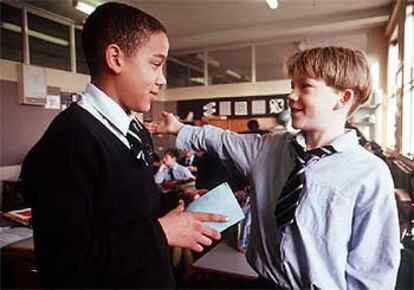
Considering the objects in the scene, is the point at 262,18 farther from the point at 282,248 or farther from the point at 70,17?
the point at 282,248

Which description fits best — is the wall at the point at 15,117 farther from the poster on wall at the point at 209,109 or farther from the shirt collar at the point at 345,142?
the shirt collar at the point at 345,142

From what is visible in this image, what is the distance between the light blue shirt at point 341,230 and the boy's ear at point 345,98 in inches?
4.2

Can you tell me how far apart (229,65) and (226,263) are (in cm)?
658

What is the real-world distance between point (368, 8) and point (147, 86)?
229 inches

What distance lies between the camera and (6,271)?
76.3 inches

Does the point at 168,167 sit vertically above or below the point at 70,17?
below

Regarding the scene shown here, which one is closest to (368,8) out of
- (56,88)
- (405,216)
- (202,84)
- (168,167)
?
(202,84)

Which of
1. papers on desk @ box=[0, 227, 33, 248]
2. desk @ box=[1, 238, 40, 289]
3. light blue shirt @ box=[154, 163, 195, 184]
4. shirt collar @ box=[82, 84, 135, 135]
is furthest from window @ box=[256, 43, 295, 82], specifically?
shirt collar @ box=[82, 84, 135, 135]

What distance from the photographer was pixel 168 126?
1297mm

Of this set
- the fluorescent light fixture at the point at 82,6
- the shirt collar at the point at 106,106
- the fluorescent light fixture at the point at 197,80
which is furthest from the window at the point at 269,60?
the shirt collar at the point at 106,106

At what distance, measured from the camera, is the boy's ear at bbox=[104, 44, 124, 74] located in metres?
0.87

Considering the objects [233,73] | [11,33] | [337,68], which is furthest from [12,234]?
[233,73]

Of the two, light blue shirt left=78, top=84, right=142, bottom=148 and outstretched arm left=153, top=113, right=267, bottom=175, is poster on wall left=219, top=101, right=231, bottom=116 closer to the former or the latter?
outstretched arm left=153, top=113, right=267, bottom=175

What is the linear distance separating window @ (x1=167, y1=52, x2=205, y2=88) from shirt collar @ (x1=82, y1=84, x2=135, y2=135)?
7.01m
